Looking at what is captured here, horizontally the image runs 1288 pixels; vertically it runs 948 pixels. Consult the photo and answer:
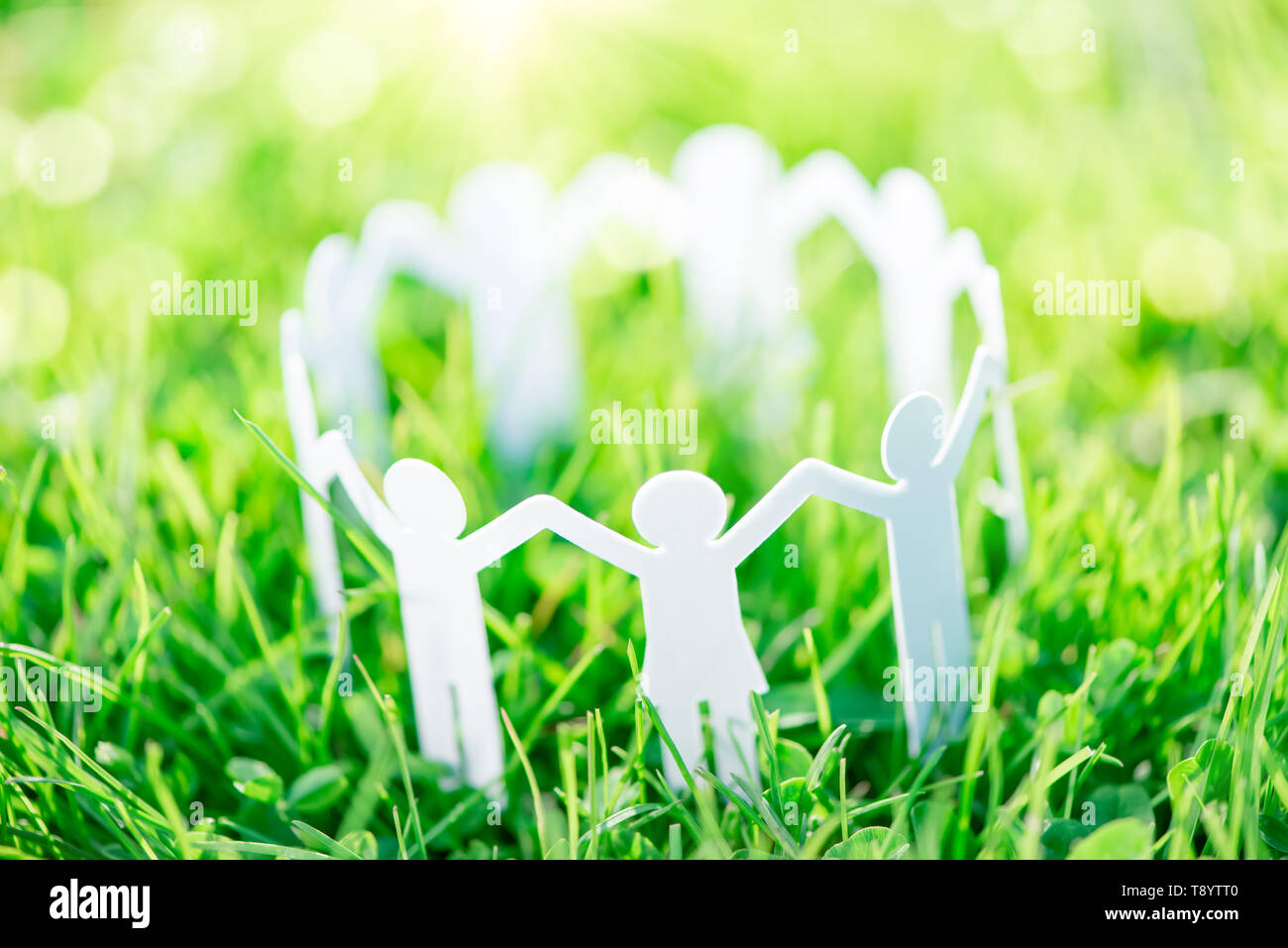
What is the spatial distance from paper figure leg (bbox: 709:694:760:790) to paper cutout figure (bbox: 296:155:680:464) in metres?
0.50

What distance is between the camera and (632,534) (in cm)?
104

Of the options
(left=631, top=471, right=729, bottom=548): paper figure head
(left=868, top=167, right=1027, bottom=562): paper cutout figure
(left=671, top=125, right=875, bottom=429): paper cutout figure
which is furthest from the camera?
(left=671, top=125, right=875, bottom=429): paper cutout figure

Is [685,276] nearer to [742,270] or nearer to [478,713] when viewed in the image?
[742,270]

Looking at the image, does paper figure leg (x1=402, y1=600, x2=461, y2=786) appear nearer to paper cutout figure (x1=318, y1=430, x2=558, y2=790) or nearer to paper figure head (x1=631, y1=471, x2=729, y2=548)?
paper cutout figure (x1=318, y1=430, x2=558, y2=790)

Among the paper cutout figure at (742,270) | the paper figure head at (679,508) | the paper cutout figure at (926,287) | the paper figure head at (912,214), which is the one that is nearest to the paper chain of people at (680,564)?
the paper figure head at (679,508)

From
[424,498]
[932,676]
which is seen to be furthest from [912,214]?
[424,498]

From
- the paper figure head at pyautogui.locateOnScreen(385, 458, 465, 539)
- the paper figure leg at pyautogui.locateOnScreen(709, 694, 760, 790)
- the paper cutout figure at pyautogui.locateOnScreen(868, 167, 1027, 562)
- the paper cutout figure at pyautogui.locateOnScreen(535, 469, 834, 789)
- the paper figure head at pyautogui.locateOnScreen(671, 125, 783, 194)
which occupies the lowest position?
the paper figure leg at pyautogui.locateOnScreen(709, 694, 760, 790)

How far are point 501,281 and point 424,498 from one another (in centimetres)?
47

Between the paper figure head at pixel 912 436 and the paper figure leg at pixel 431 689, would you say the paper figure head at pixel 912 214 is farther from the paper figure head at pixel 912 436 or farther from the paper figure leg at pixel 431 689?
the paper figure leg at pixel 431 689

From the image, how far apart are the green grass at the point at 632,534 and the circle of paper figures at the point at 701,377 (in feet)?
0.13

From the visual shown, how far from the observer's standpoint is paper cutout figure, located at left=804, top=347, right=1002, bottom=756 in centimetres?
70

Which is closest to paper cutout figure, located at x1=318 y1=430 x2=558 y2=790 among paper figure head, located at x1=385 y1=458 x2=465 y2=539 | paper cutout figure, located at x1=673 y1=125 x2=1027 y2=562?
paper figure head, located at x1=385 y1=458 x2=465 y2=539

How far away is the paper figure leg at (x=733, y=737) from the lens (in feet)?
2.37

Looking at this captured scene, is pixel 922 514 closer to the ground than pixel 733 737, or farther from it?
farther from it
